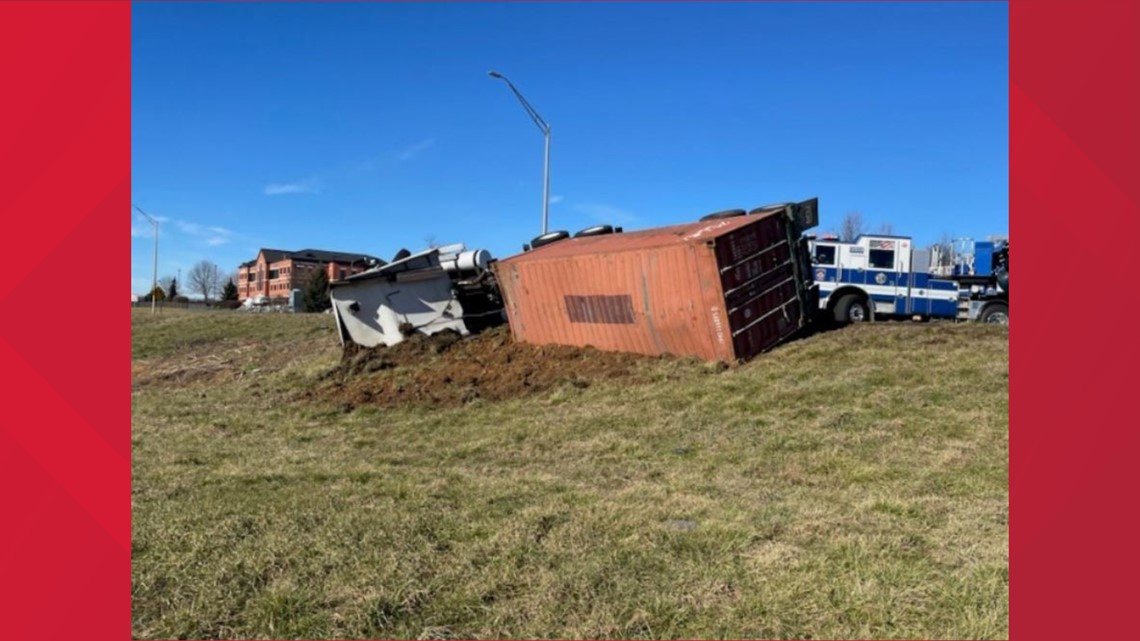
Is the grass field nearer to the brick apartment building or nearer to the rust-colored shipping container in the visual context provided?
the rust-colored shipping container

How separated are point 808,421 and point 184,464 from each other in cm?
635

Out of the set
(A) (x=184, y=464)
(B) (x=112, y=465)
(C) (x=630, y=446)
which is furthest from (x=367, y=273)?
(B) (x=112, y=465)

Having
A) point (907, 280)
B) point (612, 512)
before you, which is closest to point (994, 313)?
point (907, 280)

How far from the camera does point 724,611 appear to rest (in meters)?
3.20

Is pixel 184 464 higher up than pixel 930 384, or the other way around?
pixel 930 384

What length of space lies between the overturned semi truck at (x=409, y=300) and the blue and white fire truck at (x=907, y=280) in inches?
316

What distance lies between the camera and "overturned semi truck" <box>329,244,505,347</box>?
14.4 meters

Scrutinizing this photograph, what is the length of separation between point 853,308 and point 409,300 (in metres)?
10.2

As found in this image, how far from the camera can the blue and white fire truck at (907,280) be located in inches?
664

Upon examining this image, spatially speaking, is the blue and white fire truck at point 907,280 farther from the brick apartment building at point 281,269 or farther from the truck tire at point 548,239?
the brick apartment building at point 281,269

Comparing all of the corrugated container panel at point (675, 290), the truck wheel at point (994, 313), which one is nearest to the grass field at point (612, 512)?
the corrugated container panel at point (675, 290)

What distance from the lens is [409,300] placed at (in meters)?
14.5

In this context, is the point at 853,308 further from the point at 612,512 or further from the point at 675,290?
the point at 612,512

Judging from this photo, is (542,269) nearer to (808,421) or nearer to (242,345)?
(808,421)
